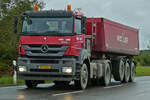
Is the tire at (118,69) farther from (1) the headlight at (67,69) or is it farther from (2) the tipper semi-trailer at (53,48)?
(1) the headlight at (67,69)

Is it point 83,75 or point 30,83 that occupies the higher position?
point 83,75

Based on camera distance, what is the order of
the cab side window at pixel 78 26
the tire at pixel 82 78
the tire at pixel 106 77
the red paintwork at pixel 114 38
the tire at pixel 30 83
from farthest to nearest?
1. the tire at pixel 106 77
2. the red paintwork at pixel 114 38
3. the tire at pixel 30 83
4. the tire at pixel 82 78
5. the cab side window at pixel 78 26

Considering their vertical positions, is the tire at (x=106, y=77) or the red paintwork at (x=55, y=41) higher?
the red paintwork at (x=55, y=41)

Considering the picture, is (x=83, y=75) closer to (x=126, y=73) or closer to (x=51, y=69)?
(x=51, y=69)

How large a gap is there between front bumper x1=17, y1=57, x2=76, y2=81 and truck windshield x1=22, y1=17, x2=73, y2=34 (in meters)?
1.09

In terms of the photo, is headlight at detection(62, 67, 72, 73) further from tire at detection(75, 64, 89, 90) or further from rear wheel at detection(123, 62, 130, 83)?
rear wheel at detection(123, 62, 130, 83)

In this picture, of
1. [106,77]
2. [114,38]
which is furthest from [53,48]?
[114,38]

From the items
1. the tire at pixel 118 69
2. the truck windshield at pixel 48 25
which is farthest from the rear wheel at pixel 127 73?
the truck windshield at pixel 48 25

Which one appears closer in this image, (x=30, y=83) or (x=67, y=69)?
(x=67, y=69)

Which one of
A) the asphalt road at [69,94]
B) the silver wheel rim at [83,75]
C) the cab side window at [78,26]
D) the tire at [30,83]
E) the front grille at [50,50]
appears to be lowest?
the asphalt road at [69,94]

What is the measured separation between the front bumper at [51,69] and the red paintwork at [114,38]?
11.8ft

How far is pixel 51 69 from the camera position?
1688cm

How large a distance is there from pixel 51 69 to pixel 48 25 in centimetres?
170

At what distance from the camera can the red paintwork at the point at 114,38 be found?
67.7ft
